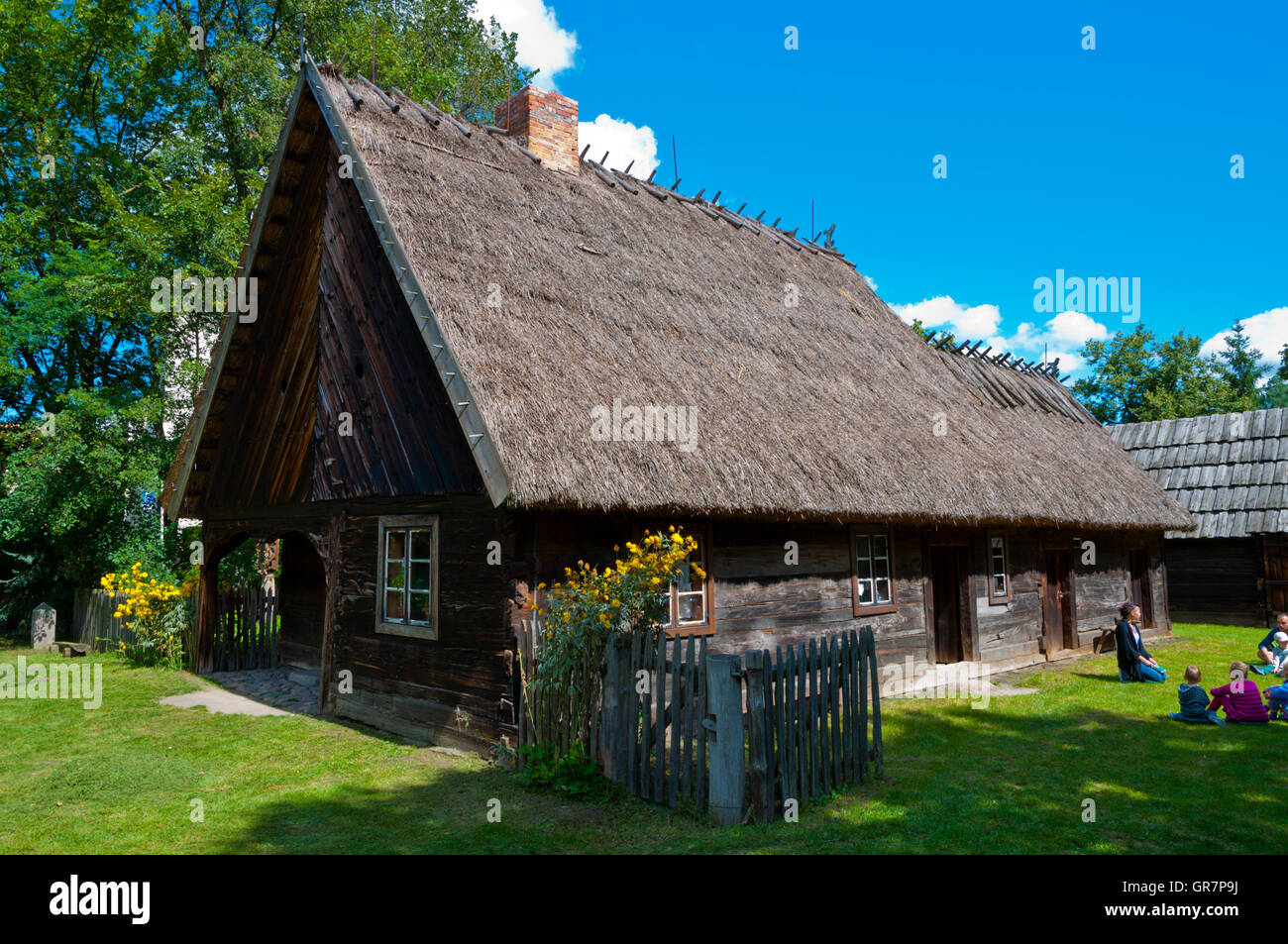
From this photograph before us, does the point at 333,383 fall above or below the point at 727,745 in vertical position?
above

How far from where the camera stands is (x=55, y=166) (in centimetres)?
2173

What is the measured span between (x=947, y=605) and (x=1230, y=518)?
12.9 meters

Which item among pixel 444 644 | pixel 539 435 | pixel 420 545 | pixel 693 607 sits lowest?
pixel 444 644

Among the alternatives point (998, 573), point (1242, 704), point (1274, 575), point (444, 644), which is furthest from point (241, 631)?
point (1274, 575)

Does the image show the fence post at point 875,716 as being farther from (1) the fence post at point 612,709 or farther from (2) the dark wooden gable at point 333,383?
(2) the dark wooden gable at point 333,383

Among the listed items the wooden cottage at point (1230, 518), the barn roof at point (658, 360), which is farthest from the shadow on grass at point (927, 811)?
the wooden cottage at point (1230, 518)

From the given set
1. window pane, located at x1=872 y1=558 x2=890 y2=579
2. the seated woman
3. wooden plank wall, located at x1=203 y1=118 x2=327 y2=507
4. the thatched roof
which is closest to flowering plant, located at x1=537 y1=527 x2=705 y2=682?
wooden plank wall, located at x1=203 y1=118 x2=327 y2=507

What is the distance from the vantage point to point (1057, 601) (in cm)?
1625

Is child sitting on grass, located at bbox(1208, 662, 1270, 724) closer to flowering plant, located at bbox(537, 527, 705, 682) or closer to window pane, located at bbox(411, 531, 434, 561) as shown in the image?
flowering plant, located at bbox(537, 527, 705, 682)

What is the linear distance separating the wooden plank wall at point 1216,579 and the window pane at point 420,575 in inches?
783

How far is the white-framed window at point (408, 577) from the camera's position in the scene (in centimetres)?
921

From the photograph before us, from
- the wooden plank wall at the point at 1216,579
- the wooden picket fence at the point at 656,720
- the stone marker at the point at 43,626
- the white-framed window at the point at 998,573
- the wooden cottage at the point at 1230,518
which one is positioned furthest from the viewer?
the wooden plank wall at the point at 1216,579

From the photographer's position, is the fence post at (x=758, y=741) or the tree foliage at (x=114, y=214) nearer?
the fence post at (x=758, y=741)

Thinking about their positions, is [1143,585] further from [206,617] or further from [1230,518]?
[206,617]
